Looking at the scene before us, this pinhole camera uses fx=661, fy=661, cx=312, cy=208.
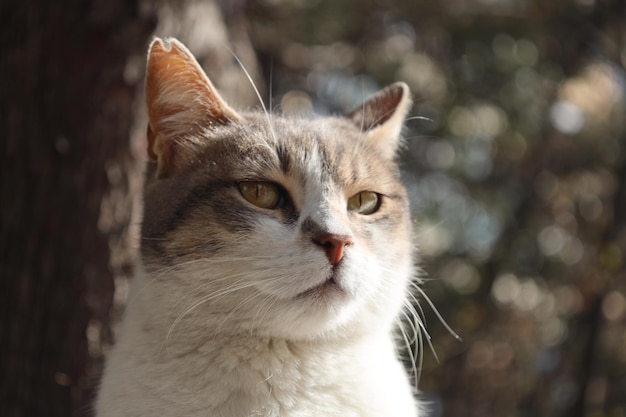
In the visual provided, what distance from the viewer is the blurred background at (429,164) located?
2867 mm

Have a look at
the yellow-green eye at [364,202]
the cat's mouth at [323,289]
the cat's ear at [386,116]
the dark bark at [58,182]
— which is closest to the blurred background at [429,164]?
the dark bark at [58,182]

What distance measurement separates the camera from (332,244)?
5.78 ft

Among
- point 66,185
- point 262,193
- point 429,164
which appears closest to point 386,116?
point 262,193

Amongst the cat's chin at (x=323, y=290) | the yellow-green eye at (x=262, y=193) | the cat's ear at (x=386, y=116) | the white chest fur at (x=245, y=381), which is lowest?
the white chest fur at (x=245, y=381)

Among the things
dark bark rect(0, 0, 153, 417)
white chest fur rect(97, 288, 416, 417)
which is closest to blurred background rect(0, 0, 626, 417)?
dark bark rect(0, 0, 153, 417)

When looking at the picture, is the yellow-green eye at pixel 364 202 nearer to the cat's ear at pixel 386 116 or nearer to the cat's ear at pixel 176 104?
→ the cat's ear at pixel 386 116

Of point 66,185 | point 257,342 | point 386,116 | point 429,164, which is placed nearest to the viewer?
point 257,342

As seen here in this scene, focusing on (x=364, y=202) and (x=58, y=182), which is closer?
(x=364, y=202)

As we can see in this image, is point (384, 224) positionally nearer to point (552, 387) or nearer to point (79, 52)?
point (79, 52)

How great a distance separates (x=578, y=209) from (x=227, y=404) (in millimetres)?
4468

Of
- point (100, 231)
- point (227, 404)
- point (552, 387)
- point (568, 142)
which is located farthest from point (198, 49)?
point (552, 387)

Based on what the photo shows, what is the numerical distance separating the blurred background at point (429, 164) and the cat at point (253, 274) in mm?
579

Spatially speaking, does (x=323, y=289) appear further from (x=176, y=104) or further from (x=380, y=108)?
(x=380, y=108)

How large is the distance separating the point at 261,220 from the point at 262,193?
4.5 inches
